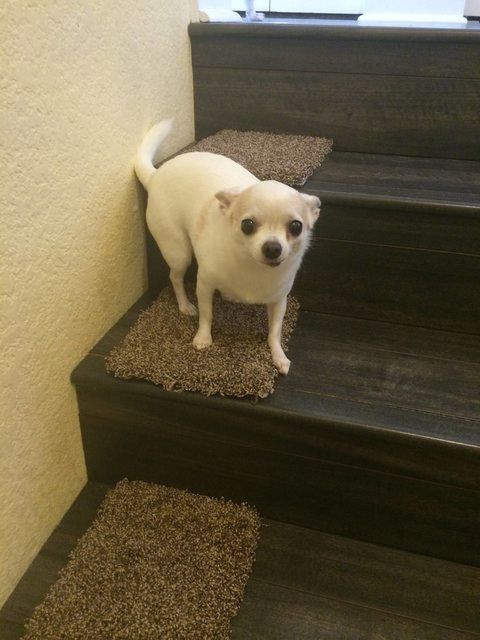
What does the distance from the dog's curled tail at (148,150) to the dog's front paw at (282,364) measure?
0.46 m

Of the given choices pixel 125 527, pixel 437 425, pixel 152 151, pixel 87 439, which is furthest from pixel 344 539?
pixel 152 151

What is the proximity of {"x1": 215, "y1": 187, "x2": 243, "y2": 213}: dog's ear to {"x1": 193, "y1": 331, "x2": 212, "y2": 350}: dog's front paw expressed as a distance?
26 centimetres

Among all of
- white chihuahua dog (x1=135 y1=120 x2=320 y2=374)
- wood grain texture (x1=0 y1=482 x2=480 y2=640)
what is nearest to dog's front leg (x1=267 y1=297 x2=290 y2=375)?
white chihuahua dog (x1=135 y1=120 x2=320 y2=374)

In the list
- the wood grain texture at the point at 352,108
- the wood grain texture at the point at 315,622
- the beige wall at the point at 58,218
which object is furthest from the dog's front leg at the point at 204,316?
the wood grain texture at the point at 352,108

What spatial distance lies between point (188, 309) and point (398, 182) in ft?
1.79

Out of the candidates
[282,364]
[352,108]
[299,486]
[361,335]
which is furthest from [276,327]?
[352,108]

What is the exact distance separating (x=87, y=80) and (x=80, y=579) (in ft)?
2.83

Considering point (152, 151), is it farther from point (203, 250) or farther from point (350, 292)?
point (350, 292)

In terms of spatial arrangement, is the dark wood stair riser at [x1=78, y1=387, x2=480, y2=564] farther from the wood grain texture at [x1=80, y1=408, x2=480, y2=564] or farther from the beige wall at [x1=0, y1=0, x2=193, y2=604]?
the beige wall at [x1=0, y1=0, x2=193, y2=604]

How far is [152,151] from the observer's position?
3.82ft

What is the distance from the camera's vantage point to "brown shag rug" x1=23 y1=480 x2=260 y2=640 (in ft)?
2.80

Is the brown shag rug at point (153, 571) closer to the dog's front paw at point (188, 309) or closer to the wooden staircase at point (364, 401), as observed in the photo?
the wooden staircase at point (364, 401)

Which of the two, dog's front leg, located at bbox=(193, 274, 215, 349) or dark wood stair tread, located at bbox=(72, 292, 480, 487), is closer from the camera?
dark wood stair tread, located at bbox=(72, 292, 480, 487)

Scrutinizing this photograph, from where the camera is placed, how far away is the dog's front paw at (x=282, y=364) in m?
1.00
